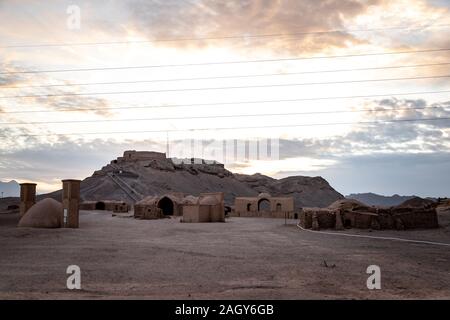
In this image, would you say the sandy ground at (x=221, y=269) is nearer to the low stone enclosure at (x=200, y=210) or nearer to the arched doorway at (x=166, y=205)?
the low stone enclosure at (x=200, y=210)

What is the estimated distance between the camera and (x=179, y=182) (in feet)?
343

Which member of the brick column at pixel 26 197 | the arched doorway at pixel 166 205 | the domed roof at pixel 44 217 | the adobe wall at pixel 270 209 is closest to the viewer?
the domed roof at pixel 44 217

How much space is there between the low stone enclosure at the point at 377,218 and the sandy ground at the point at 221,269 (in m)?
8.05

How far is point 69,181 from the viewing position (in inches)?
1141

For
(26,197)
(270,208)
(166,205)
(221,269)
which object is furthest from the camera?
(270,208)

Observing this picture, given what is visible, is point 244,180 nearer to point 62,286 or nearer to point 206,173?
point 206,173

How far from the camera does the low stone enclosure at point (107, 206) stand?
63562mm

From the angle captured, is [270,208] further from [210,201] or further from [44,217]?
[44,217]

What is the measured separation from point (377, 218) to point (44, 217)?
22614 mm

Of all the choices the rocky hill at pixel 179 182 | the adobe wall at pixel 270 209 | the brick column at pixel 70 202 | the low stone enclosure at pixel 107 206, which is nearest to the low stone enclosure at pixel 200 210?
the brick column at pixel 70 202

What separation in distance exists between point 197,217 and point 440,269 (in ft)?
95.3

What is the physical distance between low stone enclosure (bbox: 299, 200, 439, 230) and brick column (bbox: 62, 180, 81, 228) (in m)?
17.1

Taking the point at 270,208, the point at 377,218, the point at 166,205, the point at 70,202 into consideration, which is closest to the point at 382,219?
the point at 377,218

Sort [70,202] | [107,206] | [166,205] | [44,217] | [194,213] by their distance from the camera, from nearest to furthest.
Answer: [44,217] < [70,202] < [194,213] < [166,205] < [107,206]
